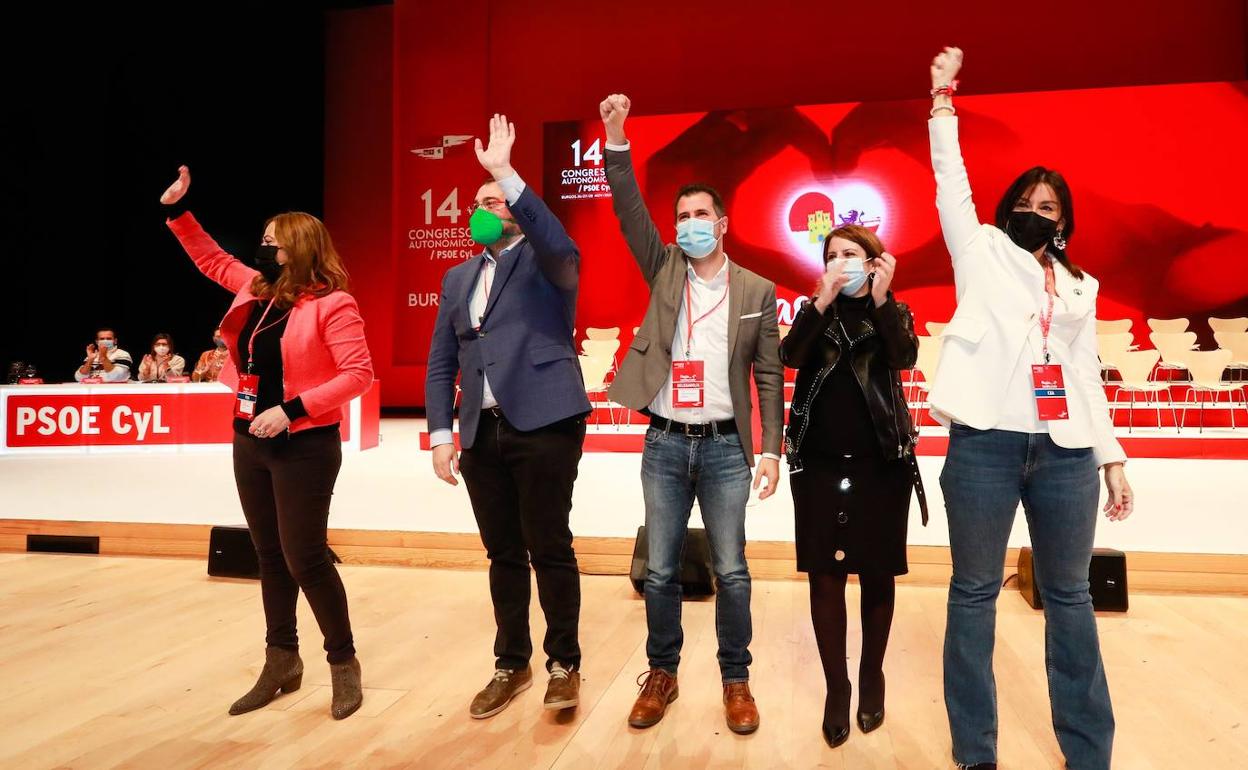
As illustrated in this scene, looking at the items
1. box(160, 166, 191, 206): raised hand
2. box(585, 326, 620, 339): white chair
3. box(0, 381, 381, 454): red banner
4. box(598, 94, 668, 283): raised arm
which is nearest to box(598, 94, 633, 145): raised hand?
box(598, 94, 668, 283): raised arm

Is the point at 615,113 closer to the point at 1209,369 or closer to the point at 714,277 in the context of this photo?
the point at 714,277

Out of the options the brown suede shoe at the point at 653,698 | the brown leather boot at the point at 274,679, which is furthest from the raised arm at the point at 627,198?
the brown leather boot at the point at 274,679

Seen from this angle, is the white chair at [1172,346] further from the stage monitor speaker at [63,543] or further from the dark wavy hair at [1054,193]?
the stage monitor speaker at [63,543]

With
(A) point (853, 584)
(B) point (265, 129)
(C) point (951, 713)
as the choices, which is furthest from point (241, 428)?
(B) point (265, 129)

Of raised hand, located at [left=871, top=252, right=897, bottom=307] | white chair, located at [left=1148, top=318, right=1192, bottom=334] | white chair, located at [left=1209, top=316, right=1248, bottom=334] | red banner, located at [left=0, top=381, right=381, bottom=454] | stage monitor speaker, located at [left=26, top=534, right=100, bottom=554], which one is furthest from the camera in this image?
white chair, located at [left=1209, top=316, right=1248, bottom=334]

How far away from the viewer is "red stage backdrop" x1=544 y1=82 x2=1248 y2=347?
9227mm

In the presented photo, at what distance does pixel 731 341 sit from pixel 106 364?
7.38 m

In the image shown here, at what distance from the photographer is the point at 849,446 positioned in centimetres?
210

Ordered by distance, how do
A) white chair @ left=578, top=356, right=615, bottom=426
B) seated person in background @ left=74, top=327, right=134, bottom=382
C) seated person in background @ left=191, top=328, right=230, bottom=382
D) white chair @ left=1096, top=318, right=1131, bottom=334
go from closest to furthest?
1. seated person in background @ left=74, top=327, right=134, bottom=382
2. seated person in background @ left=191, top=328, right=230, bottom=382
3. white chair @ left=578, top=356, right=615, bottom=426
4. white chair @ left=1096, top=318, right=1131, bottom=334

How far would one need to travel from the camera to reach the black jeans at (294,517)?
7.33 feet

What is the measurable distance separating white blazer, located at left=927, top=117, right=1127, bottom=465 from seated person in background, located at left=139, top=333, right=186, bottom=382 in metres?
7.65

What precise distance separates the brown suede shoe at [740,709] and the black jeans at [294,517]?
1.07m

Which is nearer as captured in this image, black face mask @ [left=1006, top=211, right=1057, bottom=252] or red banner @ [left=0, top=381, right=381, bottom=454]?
black face mask @ [left=1006, top=211, right=1057, bottom=252]

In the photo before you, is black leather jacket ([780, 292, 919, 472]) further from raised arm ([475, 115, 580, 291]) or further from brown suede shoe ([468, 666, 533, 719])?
brown suede shoe ([468, 666, 533, 719])
